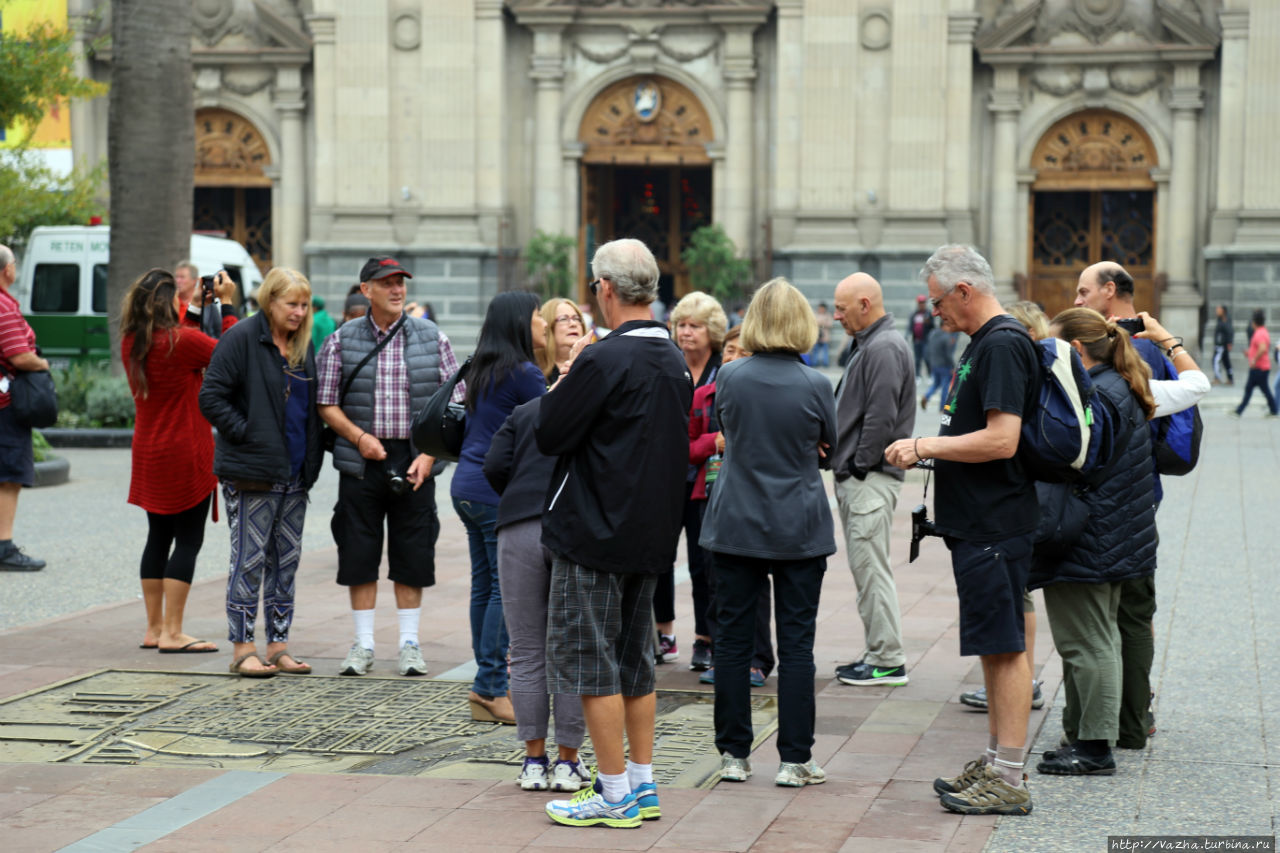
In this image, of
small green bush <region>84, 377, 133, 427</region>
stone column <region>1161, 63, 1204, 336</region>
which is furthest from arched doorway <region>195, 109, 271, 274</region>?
stone column <region>1161, 63, 1204, 336</region>

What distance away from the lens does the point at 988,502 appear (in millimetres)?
5527

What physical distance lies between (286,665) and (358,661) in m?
0.35

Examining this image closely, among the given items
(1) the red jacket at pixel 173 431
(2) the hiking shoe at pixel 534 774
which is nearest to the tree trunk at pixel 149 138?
(1) the red jacket at pixel 173 431

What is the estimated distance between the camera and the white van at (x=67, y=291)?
23547 mm

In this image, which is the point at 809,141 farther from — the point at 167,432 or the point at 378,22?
the point at 167,432

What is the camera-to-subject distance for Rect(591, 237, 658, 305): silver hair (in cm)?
533

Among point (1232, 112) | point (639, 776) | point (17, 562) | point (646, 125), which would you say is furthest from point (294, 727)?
point (1232, 112)

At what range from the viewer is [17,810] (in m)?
5.51

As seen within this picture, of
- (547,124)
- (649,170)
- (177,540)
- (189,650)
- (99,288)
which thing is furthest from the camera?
(649,170)

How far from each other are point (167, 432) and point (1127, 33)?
967 inches

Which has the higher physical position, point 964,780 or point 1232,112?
point 1232,112

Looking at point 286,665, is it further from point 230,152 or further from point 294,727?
point 230,152

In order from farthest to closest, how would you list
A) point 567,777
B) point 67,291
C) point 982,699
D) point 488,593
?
point 67,291 < point 982,699 < point 488,593 < point 567,777

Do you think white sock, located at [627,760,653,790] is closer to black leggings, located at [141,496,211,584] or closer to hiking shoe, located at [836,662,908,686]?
hiking shoe, located at [836,662,908,686]
